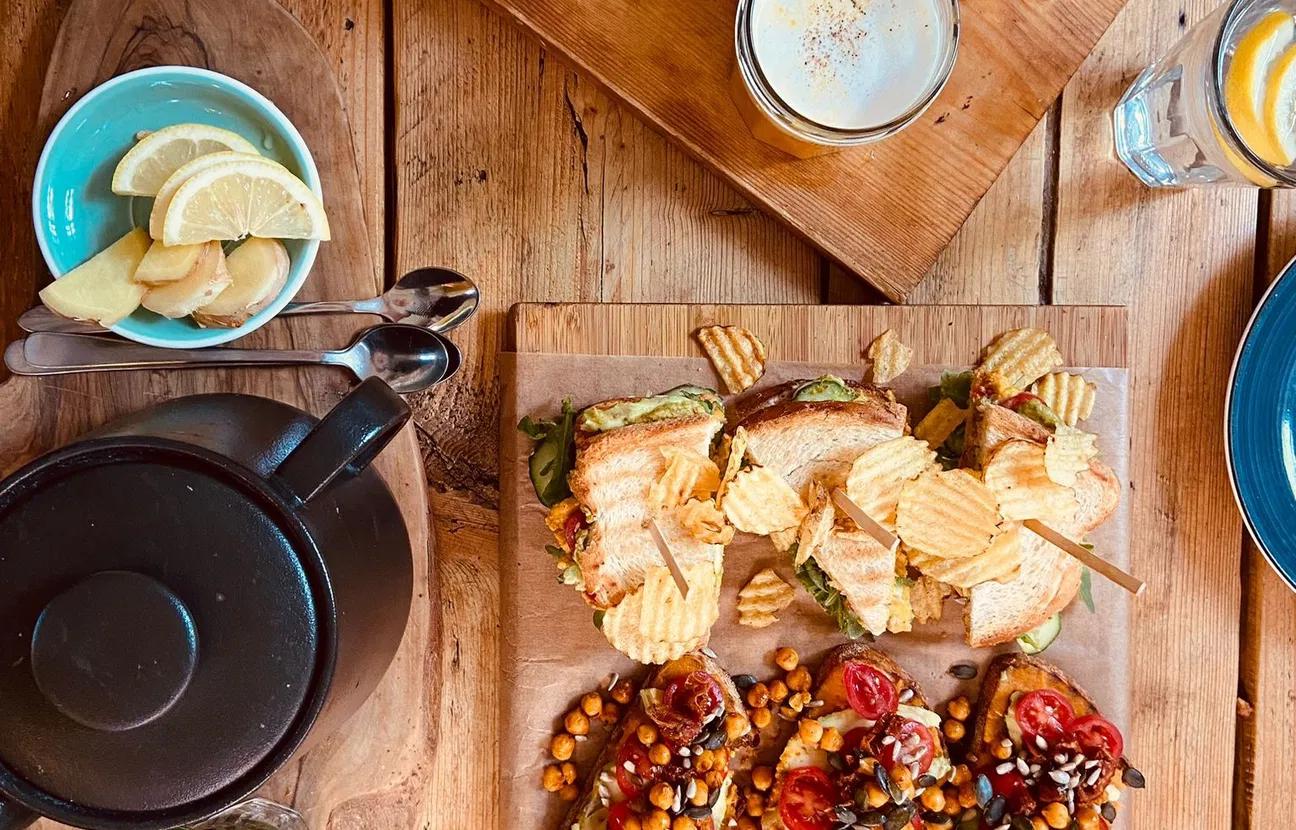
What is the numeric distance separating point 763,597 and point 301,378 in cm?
71

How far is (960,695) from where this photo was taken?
4.88 ft

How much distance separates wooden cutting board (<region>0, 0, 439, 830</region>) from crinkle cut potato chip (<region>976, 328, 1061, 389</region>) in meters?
0.82

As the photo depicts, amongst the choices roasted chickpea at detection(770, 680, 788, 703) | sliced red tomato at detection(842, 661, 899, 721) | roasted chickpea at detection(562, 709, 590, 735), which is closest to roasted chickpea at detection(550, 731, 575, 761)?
roasted chickpea at detection(562, 709, 590, 735)

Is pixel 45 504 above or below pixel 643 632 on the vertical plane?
above

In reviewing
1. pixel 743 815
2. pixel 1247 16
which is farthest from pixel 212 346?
pixel 1247 16

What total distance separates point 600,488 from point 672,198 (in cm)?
45

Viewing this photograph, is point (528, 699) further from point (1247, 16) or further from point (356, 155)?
point (1247, 16)

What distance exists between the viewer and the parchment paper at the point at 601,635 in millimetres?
1409

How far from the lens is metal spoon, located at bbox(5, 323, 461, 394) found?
127 cm

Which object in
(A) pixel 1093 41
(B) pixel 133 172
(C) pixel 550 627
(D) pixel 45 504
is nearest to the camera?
(D) pixel 45 504

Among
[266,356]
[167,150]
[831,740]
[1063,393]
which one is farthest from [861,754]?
[167,150]

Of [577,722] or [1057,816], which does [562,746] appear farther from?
[1057,816]

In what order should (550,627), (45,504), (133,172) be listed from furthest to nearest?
(550,627) → (133,172) → (45,504)

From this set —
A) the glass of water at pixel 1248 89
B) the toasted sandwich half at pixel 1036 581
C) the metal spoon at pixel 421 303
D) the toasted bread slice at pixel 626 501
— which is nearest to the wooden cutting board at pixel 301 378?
the metal spoon at pixel 421 303
